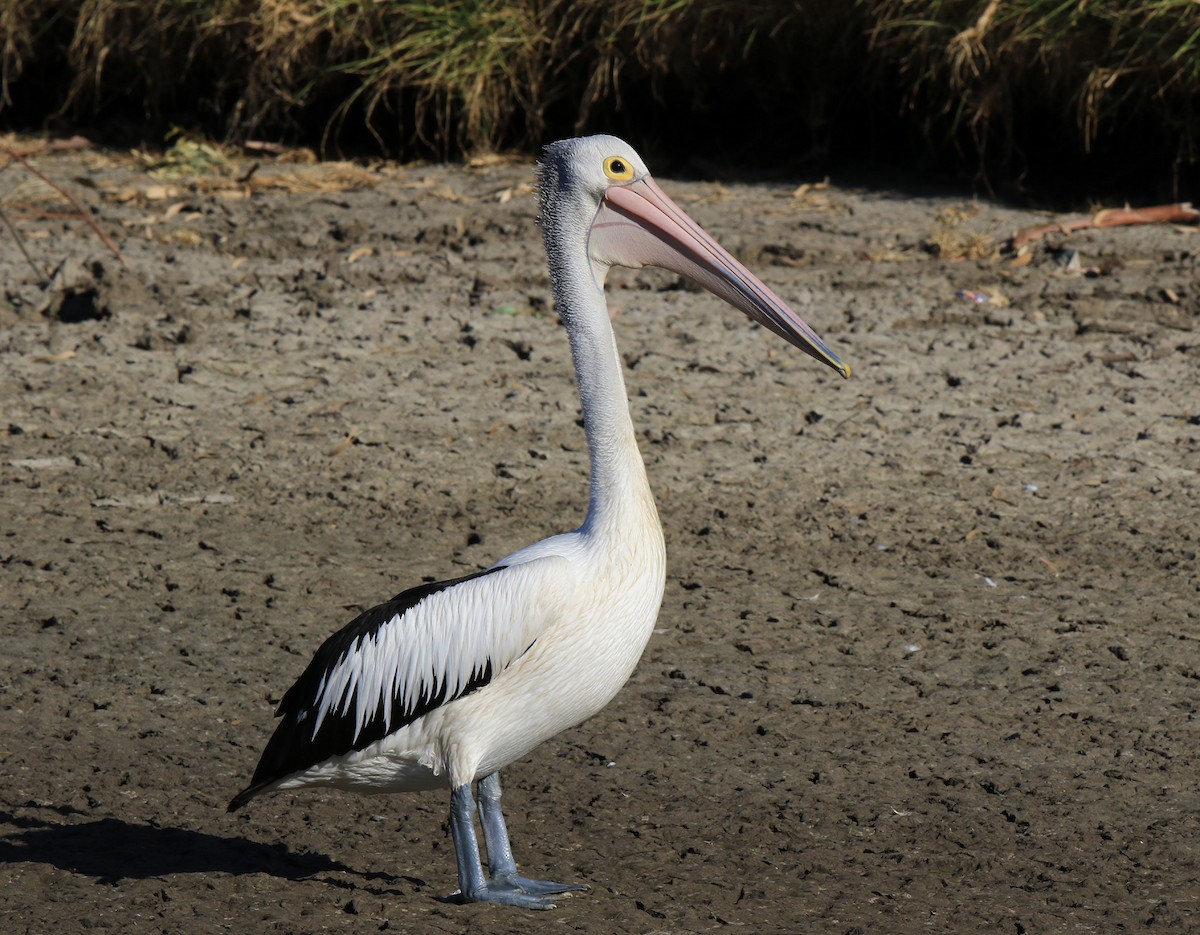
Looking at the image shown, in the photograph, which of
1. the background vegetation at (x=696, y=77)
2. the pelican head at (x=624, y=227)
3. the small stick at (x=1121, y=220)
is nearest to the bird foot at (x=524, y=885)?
the pelican head at (x=624, y=227)

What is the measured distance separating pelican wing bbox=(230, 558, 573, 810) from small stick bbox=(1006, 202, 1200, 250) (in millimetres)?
5352

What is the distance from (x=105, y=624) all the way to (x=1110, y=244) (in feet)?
17.0

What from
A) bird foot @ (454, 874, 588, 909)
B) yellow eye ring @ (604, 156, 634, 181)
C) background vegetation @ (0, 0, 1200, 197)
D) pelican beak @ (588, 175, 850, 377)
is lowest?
bird foot @ (454, 874, 588, 909)

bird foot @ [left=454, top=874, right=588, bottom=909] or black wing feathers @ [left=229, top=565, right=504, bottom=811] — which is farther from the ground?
black wing feathers @ [left=229, top=565, right=504, bottom=811]

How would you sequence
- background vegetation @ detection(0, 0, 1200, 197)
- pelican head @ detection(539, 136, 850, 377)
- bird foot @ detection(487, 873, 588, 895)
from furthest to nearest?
background vegetation @ detection(0, 0, 1200, 197), pelican head @ detection(539, 136, 850, 377), bird foot @ detection(487, 873, 588, 895)

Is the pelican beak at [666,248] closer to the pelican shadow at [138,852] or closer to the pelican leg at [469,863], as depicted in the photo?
the pelican leg at [469,863]

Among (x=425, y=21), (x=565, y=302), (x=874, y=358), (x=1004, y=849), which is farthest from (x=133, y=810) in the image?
(x=425, y=21)

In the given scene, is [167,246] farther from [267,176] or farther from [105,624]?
[105,624]

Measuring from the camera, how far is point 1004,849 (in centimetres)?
333

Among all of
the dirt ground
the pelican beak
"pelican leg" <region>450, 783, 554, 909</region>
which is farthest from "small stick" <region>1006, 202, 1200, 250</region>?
"pelican leg" <region>450, 783, 554, 909</region>

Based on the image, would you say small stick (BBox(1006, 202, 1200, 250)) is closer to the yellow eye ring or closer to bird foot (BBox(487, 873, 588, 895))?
the yellow eye ring

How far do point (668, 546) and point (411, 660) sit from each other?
210 centimetres

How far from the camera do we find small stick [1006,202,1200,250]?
7.67m

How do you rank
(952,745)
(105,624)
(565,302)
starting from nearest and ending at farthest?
(565,302) → (952,745) → (105,624)
